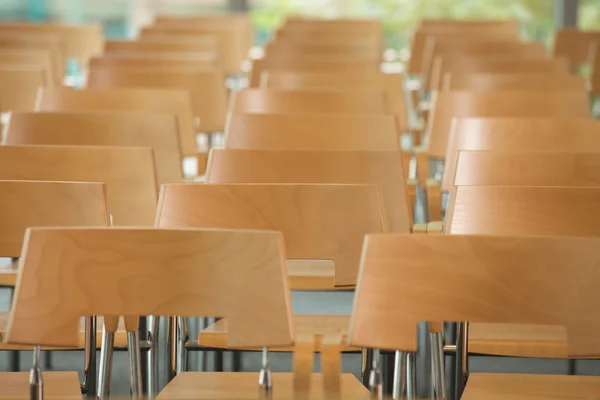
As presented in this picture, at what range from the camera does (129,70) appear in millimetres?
5676

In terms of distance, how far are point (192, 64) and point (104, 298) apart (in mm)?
4244

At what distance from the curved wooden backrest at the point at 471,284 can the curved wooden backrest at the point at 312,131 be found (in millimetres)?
2025

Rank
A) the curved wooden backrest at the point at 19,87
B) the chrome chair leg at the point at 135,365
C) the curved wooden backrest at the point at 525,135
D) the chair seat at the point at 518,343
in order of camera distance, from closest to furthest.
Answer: the chrome chair leg at the point at 135,365 → the chair seat at the point at 518,343 → the curved wooden backrest at the point at 525,135 → the curved wooden backrest at the point at 19,87

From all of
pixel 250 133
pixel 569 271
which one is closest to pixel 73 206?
pixel 569 271

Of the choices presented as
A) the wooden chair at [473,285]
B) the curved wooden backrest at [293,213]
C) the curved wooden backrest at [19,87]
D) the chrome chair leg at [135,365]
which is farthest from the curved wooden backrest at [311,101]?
the wooden chair at [473,285]

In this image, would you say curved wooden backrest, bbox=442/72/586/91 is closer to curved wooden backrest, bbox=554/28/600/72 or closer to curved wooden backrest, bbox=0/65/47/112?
curved wooden backrest, bbox=0/65/47/112

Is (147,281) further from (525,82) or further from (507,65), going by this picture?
(507,65)

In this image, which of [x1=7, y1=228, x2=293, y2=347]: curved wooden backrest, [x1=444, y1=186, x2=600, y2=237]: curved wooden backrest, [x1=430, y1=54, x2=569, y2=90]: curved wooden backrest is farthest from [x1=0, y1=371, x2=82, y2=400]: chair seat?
[x1=430, y1=54, x2=569, y2=90]: curved wooden backrest

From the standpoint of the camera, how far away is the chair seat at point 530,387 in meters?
2.27

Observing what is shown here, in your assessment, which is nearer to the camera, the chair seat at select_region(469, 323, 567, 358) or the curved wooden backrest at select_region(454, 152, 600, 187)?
the chair seat at select_region(469, 323, 567, 358)

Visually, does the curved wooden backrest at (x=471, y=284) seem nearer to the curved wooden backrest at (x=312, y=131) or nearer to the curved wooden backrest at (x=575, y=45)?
the curved wooden backrest at (x=312, y=131)

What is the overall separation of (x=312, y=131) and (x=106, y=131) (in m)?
0.80

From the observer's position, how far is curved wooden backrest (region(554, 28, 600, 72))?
8.66 metres

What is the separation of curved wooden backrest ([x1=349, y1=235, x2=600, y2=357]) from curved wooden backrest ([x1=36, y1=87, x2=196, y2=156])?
2.80 m
